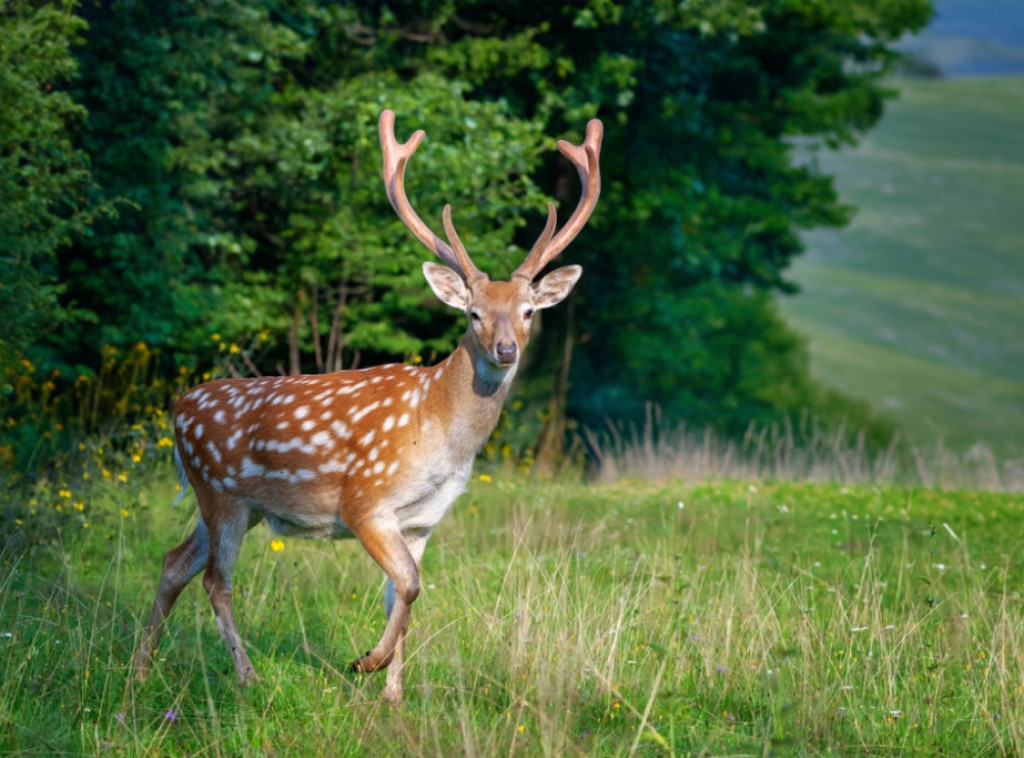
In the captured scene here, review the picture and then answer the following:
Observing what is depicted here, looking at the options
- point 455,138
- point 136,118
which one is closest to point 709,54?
point 455,138

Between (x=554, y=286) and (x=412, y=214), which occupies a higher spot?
(x=412, y=214)

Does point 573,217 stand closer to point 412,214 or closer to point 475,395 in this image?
point 412,214

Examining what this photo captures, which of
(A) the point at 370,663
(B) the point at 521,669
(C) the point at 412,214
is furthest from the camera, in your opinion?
(C) the point at 412,214

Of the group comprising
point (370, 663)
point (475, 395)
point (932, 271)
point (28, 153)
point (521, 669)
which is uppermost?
point (28, 153)

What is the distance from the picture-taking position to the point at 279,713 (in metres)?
5.24

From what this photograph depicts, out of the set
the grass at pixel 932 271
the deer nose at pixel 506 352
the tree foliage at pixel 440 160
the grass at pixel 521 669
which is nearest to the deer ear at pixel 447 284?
the deer nose at pixel 506 352

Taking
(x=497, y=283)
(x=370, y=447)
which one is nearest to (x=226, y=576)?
(x=370, y=447)

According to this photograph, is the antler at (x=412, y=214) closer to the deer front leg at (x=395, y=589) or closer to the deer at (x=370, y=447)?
the deer at (x=370, y=447)

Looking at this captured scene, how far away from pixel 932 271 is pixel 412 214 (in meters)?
59.0

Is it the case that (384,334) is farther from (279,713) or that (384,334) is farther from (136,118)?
(279,713)

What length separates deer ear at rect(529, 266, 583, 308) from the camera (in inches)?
252

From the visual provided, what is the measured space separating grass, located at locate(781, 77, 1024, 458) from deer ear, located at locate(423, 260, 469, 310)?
3559cm

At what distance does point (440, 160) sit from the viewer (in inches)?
510

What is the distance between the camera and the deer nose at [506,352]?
573 cm
